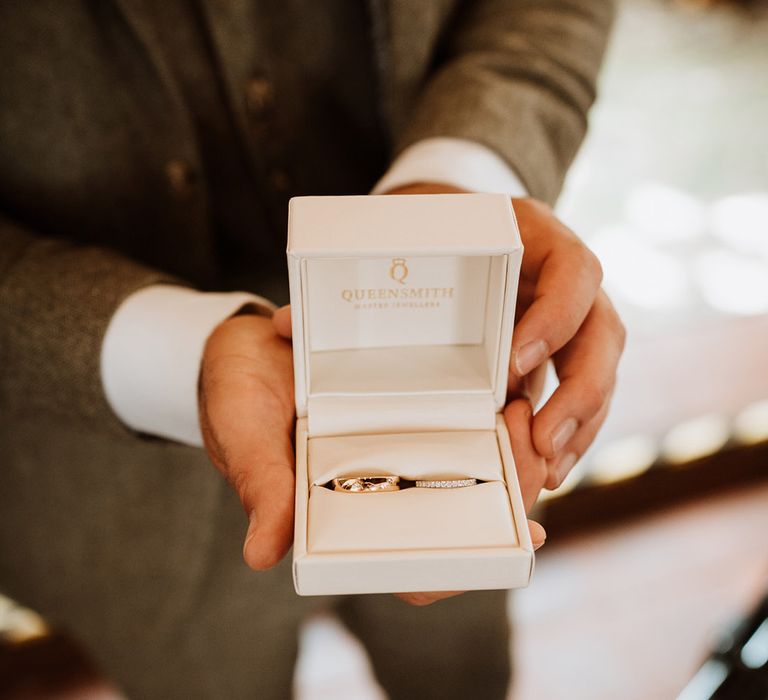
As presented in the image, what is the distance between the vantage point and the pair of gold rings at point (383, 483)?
1.58 ft

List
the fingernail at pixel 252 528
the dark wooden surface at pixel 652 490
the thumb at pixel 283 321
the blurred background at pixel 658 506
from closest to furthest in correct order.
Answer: the fingernail at pixel 252 528 → the thumb at pixel 283 321 → the blurred background at pixel 658 506 → the dark wooden surface at pixel 652 490

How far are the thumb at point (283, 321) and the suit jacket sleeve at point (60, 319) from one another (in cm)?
13

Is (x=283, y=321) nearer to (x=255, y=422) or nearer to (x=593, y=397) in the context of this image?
(x=255, y=422)

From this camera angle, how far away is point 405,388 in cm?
54

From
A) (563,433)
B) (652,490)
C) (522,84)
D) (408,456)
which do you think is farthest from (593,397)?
(652,490)

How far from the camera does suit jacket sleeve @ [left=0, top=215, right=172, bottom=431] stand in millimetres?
567

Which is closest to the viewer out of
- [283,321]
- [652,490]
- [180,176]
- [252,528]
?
[252,528]

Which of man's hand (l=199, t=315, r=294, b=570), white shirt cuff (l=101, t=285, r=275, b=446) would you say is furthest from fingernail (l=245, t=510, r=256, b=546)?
white shirt cuff (l=101, t=285, r=275, b=446)

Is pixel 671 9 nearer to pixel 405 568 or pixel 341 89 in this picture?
pixel 341 89

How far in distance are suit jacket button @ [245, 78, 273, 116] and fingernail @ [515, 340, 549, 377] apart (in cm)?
37

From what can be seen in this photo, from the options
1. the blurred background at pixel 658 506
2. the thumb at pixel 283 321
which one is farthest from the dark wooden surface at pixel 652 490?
the thumb at pixel 283 321

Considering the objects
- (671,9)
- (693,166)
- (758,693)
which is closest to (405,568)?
(758,693)

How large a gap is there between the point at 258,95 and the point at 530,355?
0.38m

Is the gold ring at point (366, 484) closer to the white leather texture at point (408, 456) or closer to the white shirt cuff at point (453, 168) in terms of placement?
the white leather texture at point (408, 456)
